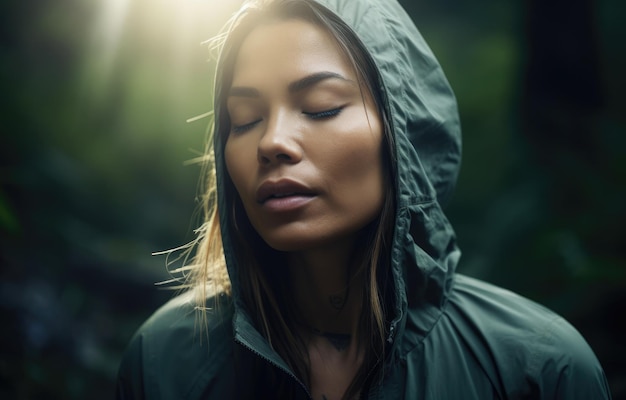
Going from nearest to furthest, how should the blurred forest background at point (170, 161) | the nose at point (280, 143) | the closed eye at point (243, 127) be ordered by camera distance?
the nose at point (280, 143)
the closed eye at point (243, 127)
the blurred forest background at point (170, 161)

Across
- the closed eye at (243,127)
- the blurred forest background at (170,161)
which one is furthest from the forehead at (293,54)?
the blurred forest background at (170,161)

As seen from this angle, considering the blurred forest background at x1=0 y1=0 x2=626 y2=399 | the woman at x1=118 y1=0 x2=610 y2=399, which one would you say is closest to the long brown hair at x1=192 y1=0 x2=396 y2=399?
the woman at x1=118 y1=0 x2=610 y2=399

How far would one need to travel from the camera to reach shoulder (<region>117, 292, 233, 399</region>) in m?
1.56

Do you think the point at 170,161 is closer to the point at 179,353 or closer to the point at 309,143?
the point at 179,353

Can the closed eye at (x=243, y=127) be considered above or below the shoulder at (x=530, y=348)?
above

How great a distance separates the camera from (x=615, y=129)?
318 cm

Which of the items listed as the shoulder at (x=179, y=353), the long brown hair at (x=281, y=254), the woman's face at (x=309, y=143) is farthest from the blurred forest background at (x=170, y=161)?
the woman's face at (x=309, y=143)

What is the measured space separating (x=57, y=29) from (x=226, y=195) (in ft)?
8.99

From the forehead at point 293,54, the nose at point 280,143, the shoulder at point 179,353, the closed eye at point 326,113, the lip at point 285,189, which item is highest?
the forehead at point 293,54

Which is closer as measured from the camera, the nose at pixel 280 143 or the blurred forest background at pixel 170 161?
the nose at pixel 280 143

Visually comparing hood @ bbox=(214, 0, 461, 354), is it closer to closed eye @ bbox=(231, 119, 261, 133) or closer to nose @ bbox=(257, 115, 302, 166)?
closed eye @ bbox=(231, 119, 261, 133)

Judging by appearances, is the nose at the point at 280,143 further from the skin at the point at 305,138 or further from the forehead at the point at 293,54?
the forehead at the point at 293,54

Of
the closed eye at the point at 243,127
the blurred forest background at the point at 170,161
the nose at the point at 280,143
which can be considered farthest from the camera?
the blurred forest background at the point at 170,161

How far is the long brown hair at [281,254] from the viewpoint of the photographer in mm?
1421
